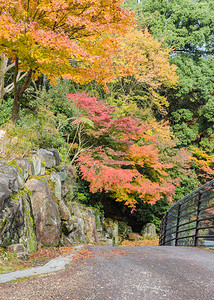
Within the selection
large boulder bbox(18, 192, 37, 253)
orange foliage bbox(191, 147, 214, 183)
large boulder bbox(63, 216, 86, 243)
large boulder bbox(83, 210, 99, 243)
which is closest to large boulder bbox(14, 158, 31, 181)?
large boulder bbox(18, 192, 37, 253)

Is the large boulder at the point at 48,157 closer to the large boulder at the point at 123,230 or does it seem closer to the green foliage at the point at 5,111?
the green foliage at the point at 5,111

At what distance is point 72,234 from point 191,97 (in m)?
15.1

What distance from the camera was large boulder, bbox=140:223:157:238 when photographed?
13461 mm

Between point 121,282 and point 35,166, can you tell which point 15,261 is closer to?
point 121,282

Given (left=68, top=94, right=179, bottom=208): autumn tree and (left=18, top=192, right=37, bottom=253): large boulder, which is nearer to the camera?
(left=18, top=192, right=37, bottom=253): large boulder

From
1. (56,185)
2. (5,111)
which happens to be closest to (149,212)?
(56,185)

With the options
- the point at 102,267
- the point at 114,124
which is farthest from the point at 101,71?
the point at 102,267

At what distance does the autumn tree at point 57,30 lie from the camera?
15.5 ft

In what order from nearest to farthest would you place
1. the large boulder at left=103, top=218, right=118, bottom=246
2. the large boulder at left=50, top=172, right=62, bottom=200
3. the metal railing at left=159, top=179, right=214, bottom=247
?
the metal railing at left=159, top=179, right=214, bottom=247, the large boulder at left=50, top=172, right=62, bottom=200, the large boulder at left=103, top=218, right=118, bottom=246

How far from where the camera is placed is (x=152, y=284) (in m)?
2.56

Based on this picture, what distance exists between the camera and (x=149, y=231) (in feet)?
44.5

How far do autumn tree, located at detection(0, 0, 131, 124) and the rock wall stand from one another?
226 cm

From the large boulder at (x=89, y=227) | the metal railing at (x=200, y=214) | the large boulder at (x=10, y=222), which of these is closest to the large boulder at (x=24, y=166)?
the large boulder at (x=10, y=222)

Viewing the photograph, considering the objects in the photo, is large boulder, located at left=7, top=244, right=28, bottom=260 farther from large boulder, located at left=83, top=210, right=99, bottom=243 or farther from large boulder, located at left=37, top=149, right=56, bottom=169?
large boulder, located at left=83, top=210, right=99, bottom=243
